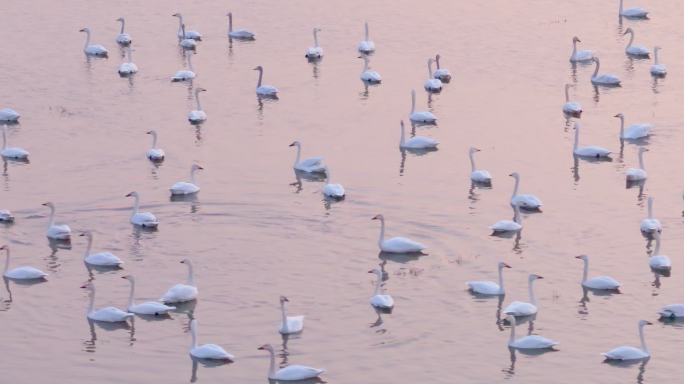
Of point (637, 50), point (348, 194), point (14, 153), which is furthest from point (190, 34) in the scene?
point (348, 194)

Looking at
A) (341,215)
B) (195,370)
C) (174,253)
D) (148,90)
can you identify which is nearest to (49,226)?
(174,253)

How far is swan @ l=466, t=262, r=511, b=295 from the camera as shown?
2339cm

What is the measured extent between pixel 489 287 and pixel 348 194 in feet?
22.7

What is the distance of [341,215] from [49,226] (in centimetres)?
622

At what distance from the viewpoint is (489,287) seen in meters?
23.4

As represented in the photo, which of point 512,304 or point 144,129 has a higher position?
point 144,129

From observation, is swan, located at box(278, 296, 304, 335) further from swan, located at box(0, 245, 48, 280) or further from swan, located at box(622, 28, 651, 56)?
swan, located at box(622, 28, 651, 56)

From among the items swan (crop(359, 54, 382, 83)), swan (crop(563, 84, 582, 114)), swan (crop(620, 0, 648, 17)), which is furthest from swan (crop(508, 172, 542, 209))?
swan (crop(620, 0, 648, 17))

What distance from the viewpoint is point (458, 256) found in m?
25.6

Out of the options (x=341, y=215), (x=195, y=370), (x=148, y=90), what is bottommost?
(x=195, y=370)

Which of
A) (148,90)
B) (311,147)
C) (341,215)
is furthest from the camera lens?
(148,90)

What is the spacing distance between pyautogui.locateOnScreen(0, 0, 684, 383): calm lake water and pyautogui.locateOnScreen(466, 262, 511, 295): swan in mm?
272

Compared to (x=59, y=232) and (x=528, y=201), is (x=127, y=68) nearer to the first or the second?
(x=59, y=232)

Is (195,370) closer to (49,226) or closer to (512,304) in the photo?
(512,304)
